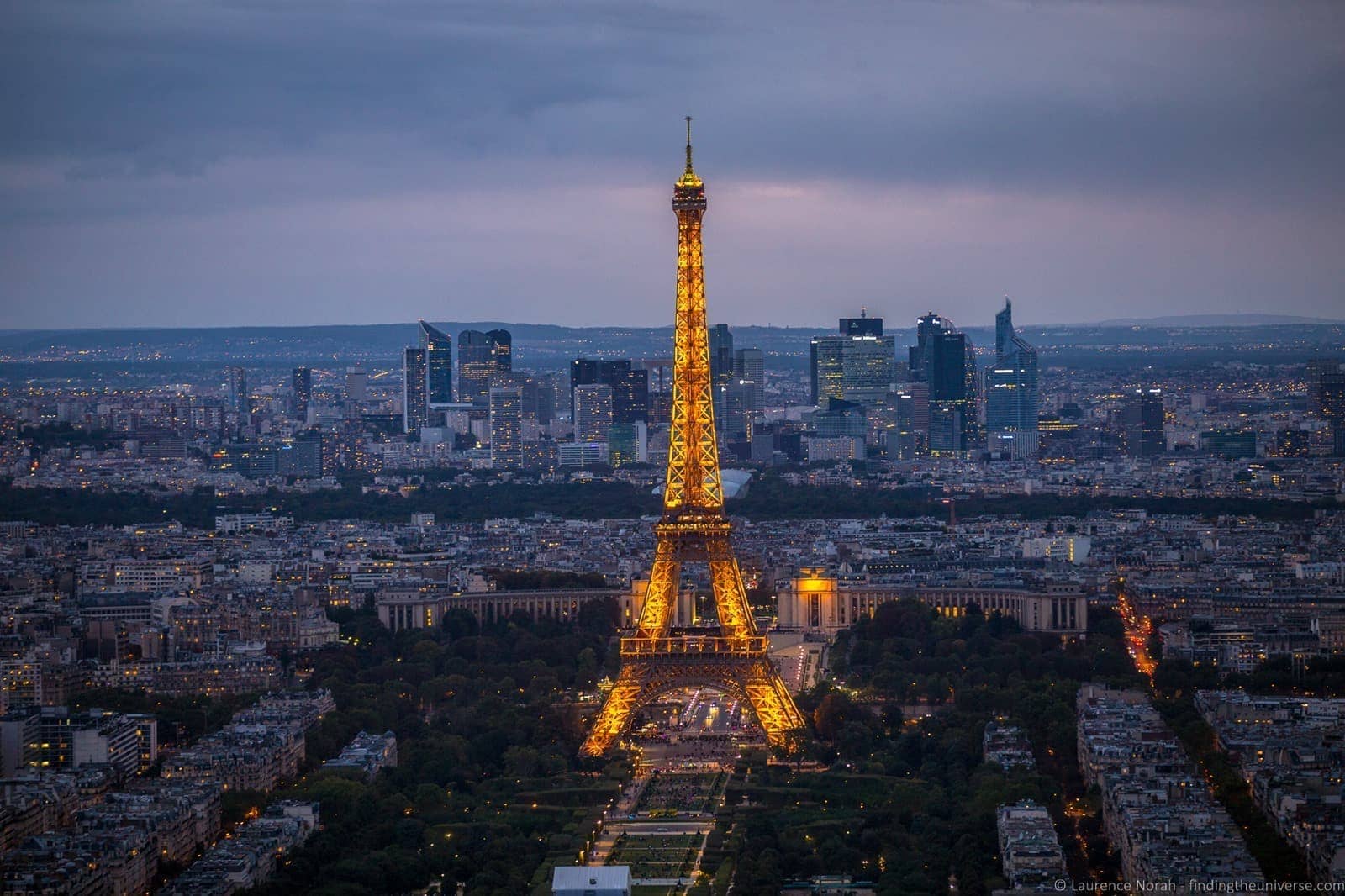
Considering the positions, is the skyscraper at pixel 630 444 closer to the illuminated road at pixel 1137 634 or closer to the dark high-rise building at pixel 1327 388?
the dark high-rise building at pixel 1327 388

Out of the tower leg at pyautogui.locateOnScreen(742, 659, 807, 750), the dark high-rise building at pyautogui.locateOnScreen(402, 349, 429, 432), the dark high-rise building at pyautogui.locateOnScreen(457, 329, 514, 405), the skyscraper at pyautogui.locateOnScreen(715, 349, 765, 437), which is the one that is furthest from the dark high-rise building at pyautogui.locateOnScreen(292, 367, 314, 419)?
the tower leg at pyautogui.locateOnScreen(742, 659, 807, 750)

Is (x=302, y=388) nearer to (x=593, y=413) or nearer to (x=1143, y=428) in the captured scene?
(x=593, y=413)

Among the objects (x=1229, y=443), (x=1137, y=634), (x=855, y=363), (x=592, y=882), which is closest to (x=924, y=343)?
(x=855, y=363)

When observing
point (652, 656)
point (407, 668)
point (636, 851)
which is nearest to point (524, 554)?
point (407, 668)

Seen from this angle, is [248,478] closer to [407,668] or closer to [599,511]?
[599,511]

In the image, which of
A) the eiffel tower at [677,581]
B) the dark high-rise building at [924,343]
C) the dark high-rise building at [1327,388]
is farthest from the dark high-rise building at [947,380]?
the eiffel tower at [677,581]

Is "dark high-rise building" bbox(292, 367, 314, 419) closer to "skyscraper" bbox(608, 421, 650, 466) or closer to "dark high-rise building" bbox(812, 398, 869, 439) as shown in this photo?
"dark high-rise building" bbox(812, 398, 869, 439)
